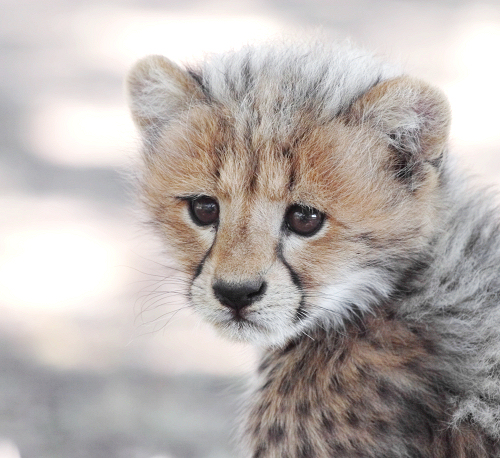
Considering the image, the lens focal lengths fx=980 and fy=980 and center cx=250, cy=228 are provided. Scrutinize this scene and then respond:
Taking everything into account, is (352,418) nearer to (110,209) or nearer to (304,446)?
(304,446)

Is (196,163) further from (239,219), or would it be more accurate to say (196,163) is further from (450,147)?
(450,147)

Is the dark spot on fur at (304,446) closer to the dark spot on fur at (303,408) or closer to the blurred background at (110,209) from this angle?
the dark spot on fur at (303,408)

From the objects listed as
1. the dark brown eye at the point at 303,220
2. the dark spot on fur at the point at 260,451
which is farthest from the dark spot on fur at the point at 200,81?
the dark spot on fur at the point at 260,451

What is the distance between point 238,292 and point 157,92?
53cm

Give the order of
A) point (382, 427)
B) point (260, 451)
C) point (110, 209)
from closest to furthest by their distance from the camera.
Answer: point (382, 427), point (260, 451), point (110, 209)

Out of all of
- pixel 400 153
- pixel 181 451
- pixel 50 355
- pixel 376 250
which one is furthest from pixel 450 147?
pixel 50 355

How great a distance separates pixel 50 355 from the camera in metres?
2.91

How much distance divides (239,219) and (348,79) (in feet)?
1.22

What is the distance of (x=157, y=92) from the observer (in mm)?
2090

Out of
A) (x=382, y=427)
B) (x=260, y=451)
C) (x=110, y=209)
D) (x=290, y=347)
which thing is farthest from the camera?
(x=110, y=209)

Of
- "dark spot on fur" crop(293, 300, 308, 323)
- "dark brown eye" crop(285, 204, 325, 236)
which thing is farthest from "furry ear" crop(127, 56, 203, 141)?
"dark spot on fur" crop(293, 300, 308, 323)

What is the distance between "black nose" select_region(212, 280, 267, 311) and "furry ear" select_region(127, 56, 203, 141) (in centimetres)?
42

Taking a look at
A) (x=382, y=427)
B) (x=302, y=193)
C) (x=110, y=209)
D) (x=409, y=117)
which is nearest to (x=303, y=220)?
(x=302, y=193)

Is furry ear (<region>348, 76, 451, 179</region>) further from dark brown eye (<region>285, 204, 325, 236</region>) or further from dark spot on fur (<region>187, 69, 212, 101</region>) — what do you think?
dark spot on fur (<region>187, 69, 212, 101</region>)
